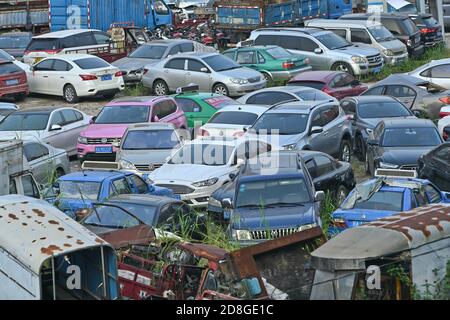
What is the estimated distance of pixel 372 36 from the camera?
111ft

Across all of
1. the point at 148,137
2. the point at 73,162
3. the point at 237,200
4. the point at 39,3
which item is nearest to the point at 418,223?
the point at 237,200

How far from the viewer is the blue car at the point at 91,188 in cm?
1778

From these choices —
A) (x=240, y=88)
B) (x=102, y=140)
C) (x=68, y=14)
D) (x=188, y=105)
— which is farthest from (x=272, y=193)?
(x=68, y=14)

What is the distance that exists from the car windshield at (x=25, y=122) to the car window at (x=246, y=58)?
29.2 ft

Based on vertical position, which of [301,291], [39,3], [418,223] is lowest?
[301,291]

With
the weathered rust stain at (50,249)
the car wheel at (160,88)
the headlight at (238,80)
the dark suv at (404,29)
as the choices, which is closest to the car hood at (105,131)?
the headlight at (238,80)

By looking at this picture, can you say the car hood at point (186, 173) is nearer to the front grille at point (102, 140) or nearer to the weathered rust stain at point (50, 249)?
the front grille at point (102, 140)

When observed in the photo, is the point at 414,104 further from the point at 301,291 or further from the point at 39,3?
the point at 39,3

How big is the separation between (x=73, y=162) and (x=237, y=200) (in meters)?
8.76

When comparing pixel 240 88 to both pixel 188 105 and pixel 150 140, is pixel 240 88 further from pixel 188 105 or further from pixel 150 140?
pixel 150 140

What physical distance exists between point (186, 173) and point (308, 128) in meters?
3.44

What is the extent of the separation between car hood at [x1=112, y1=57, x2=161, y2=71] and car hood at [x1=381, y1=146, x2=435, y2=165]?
12.6 meters

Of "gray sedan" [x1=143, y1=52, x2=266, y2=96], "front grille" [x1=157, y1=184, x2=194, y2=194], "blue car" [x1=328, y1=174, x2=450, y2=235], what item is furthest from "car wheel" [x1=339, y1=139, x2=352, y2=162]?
"gray sedan" [x1=143, y1=52, x2=266, y2=96]
